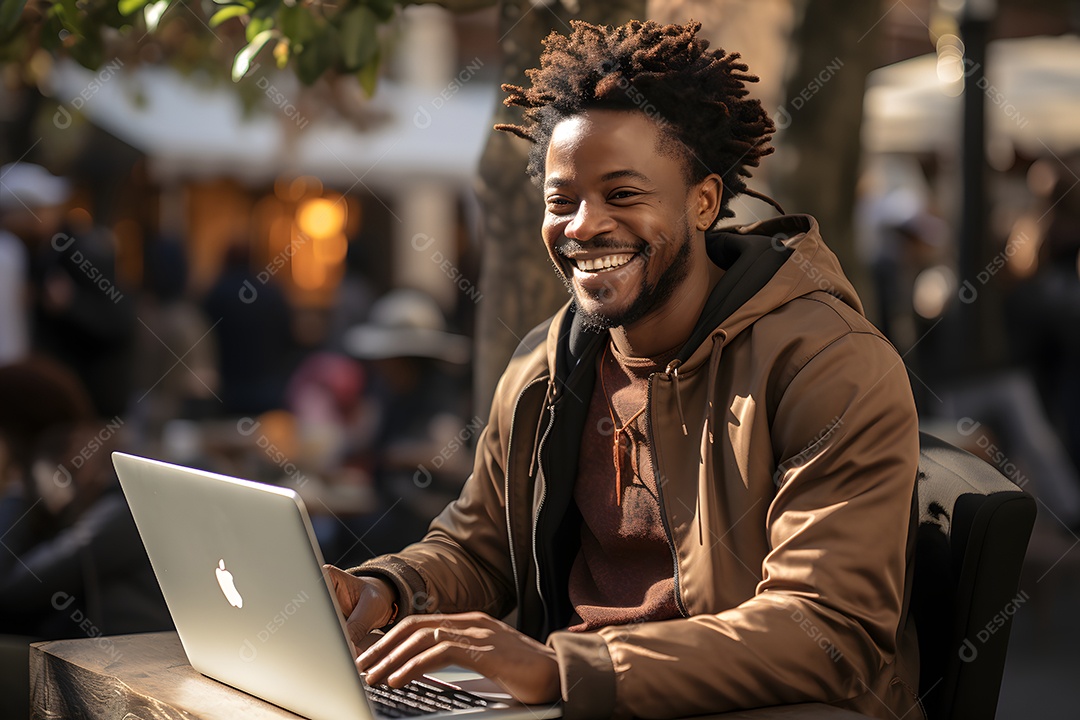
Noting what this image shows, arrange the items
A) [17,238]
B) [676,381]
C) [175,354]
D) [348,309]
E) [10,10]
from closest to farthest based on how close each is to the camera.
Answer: [676,381]
[10,10]
[17,238]
[175,354]
[348,309]

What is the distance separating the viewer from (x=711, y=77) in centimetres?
249

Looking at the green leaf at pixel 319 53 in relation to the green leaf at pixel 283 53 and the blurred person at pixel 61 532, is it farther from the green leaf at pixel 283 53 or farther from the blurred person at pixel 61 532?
the blurred person at pixel 61 532

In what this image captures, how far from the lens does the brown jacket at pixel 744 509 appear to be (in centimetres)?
193

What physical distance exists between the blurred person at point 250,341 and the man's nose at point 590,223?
684 cm

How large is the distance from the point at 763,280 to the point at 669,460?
349 millimetres

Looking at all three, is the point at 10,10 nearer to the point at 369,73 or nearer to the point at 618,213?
the point at 369,73

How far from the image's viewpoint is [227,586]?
2.00 meters

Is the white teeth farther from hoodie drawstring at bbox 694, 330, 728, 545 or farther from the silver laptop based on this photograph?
the silver laptop

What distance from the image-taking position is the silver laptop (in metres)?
1.78

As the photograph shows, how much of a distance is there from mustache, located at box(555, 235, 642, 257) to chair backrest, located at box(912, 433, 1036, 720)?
2.13 feet

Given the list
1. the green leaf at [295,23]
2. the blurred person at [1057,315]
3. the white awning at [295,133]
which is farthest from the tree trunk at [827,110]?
the white awning at [295,133]

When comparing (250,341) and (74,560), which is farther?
(250,341)

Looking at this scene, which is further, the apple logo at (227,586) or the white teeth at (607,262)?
the white teeth at (607,262)

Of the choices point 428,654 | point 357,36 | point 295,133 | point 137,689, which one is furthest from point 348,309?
point 428,654
